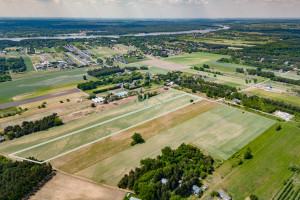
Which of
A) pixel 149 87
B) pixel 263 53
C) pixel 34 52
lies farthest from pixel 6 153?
pixel 263 53

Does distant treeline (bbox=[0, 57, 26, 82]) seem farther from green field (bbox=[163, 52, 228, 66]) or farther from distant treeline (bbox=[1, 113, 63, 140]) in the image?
green field (bbox=[163, 52, 228, 66])

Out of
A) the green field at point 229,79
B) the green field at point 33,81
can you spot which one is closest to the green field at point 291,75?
the green field at point 229,79

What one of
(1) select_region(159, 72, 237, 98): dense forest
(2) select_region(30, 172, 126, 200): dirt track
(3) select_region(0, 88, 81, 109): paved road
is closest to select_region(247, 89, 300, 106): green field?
(1) select_region(159, 72, 237, 98): dense forest

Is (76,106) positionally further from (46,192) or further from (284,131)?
(284,131)

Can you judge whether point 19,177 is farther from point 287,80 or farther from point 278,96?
point 287,80

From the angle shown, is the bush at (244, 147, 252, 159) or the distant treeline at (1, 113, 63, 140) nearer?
the bush at (244, 147, 252, 159)

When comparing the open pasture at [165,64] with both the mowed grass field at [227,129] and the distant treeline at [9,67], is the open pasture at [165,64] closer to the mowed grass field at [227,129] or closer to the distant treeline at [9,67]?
the mowed grass field at [227,129]

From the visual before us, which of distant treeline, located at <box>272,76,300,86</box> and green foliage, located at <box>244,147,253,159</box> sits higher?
distant treeline, located at <box>272,76,300,86</box>
